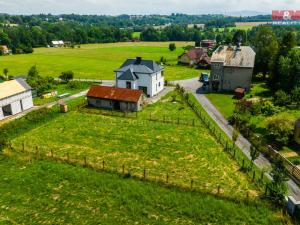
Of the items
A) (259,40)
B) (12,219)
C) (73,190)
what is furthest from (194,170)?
(259,40)

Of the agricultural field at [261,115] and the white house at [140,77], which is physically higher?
the white house at [140,77]

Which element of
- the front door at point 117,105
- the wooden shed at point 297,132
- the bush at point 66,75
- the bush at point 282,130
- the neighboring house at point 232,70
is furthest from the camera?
the bush at point 66,75

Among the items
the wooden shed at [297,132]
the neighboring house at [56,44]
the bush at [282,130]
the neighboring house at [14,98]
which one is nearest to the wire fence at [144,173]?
the bush at [282,130]

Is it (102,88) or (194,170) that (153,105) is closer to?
(102,88)

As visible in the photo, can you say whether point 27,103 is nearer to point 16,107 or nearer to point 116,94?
point 16,107

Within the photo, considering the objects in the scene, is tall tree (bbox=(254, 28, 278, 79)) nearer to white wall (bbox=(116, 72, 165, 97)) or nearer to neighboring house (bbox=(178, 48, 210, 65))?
neighboring house (bbox=(178, 48, 210, 65))

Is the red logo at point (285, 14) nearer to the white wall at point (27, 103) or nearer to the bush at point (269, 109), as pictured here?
the bush at point (269, 109)
